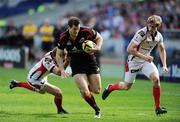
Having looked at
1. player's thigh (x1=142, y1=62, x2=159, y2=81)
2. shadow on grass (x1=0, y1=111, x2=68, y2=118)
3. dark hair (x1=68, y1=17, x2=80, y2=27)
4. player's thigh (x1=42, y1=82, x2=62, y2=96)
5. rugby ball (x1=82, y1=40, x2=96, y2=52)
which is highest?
dark hair (x1=68, y1=17, x2=80, y2=27)

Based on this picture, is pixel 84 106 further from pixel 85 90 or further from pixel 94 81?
pixel 85 90

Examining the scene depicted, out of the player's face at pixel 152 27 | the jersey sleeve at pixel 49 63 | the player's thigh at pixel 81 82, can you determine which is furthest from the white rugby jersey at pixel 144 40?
the jersey sleeve at pixel 49 63

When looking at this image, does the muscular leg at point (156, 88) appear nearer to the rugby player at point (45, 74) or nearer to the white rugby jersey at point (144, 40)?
the white rugby jersey at point (144, 40)

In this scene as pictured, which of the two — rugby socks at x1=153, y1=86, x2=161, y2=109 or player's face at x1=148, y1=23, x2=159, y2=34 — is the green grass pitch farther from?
player's face at x1=148, y1=23, x2=159, y2=34

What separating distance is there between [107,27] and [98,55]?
8608 mm

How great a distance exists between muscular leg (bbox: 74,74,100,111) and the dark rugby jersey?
35cm

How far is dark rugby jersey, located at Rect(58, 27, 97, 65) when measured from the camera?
603 inches

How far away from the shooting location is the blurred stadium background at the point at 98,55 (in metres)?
16.5

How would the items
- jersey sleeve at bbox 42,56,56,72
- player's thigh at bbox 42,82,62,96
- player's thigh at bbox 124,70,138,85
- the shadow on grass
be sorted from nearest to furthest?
the shadow on grass, jersey sleeve at bbox 42,56,56,72, player's thigh at bbox 42,82,62,96, player's thigh at bbox 124,70,138,85

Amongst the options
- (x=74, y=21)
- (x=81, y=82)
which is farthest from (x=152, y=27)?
(x=81, y=82)

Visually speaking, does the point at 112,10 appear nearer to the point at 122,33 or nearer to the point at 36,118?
the point at 122,33

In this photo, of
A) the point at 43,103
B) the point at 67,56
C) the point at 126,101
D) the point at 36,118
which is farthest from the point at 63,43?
the point at 126,101

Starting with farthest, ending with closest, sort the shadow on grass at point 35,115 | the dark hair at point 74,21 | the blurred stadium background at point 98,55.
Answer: the blurred stadium background at point 98,55 < the shadow on grass at point 35,115 < the dark hair at point 74,21

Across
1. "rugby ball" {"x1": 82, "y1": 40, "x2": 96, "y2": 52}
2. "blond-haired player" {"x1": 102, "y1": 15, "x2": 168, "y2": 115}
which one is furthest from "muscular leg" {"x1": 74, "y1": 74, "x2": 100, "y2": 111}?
"blond-haired player" {"x1": 102, "y1": 15, "x2": 168, "y2": 115}
